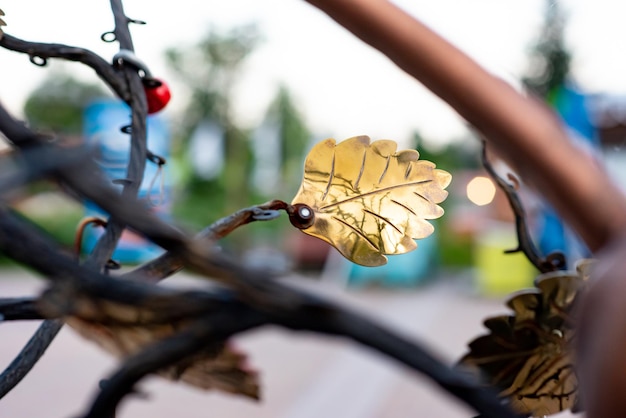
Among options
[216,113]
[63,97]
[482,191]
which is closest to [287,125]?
[216,113]

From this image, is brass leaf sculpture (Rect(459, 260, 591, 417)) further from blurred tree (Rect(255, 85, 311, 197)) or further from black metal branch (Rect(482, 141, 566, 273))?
blurred tree (Rect(255, 85, 311, 197))

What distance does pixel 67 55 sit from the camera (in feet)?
1.31

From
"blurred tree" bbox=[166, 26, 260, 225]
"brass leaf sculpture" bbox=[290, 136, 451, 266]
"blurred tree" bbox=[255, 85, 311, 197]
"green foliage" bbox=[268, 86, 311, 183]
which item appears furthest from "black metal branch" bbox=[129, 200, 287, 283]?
"green foliage" bbox=[268, 86, 311, 183]

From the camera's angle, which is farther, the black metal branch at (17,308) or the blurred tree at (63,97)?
the blurred tree at (63,97)

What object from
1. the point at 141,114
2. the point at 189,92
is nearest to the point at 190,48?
the point at 189,92

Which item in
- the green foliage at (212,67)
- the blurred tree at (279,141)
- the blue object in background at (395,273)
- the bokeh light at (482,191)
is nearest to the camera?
the bokeh light at (482,191)

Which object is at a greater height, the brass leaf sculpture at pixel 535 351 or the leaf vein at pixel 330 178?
the leaf vein at pixel 330 178

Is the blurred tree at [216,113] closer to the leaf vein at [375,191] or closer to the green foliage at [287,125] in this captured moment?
the green foliage at [287,125]

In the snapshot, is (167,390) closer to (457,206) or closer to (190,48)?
(457,206)

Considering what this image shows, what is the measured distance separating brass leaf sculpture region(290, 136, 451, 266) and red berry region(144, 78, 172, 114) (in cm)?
13

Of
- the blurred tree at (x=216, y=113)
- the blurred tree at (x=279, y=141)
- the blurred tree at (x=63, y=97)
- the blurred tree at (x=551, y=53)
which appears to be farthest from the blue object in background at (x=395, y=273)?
the blurred tree at (x=551, y=53)

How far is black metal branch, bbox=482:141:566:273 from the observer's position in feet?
1.52

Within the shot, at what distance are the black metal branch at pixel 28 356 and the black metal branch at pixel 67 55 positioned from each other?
0.16 meters

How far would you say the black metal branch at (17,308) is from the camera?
1.02ft
